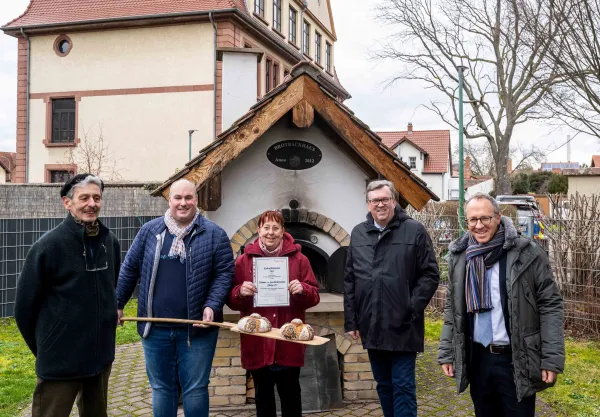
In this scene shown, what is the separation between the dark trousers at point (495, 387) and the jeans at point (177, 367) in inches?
75.5

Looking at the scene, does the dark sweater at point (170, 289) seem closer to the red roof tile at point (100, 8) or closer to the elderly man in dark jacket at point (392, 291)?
the elderly man in dark jacket at point (392, 291)

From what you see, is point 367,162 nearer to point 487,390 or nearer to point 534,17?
point 487,390

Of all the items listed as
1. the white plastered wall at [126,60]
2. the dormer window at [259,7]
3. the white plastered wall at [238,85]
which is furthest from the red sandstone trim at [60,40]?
the white plastered wall at [238,85]

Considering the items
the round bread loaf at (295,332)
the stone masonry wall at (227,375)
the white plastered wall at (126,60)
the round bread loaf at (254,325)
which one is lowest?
the stone masonry wall at (227,375)

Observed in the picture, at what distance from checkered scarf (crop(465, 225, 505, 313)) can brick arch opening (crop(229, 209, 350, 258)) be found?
2.36 metres

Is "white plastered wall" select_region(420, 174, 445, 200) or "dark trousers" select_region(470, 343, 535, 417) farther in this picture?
"white plastered wall" select_region(420, 174, 445, 200)

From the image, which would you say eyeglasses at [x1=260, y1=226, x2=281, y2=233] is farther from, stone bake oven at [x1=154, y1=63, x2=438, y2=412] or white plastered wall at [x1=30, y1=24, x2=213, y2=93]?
white plastered wall at [x1=30, y1=24, x2=213, y2=93]

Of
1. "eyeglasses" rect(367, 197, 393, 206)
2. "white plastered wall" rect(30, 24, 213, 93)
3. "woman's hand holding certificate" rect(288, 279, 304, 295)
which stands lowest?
"woman's hand holding certificate" rect(288, 279, 304, 295)

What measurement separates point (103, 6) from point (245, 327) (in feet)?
75.7

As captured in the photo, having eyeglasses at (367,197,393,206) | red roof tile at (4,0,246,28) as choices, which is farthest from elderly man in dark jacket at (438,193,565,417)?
red roof tile at (4,0,246,28)

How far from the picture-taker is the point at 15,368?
7234mm

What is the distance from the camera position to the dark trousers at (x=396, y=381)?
14.4 feet

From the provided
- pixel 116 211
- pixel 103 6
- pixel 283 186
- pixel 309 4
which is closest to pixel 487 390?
pixel 283 186

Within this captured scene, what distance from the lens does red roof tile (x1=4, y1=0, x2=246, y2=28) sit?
2231 cm
